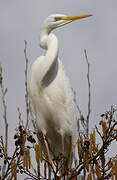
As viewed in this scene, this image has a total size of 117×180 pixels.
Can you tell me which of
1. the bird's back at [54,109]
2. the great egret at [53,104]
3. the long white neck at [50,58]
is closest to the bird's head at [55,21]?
the long white neck at [50,58]

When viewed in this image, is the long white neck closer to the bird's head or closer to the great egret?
the great egret

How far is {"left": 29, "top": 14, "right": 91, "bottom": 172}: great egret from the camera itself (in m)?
3.76

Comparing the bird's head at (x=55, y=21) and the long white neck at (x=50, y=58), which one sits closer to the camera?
the long white neck at (x=50, y=58)

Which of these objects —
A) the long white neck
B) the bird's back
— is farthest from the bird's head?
the bird's back

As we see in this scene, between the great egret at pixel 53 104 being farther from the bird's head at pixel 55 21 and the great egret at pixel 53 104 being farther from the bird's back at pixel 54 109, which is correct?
the bird's head at pixel 55 21

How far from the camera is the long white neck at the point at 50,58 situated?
149 inches

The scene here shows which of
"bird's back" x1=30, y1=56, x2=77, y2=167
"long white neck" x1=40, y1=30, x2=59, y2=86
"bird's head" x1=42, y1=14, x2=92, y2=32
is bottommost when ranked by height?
"bird's back" x1=30, y1=56, x2=77, y2=167

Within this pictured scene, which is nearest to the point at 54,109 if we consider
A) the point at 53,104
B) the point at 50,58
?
Answer: the point at 53,104

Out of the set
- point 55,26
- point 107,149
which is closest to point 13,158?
point 107,149

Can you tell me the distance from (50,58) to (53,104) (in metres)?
0.44

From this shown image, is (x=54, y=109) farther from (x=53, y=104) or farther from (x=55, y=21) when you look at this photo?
(x=55, y=21)

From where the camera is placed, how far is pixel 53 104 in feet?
12.3

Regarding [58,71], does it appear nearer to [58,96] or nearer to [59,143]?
[58,96]

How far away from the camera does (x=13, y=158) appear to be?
2.86 m
